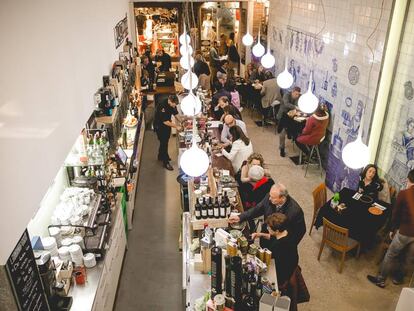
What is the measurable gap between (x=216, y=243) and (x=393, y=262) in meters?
2.78

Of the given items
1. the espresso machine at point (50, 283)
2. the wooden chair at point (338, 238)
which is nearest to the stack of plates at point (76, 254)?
the espresso machine at point (50, 283)

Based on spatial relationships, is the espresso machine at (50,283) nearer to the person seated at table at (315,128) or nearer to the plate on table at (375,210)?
the plate on table at (375,210)

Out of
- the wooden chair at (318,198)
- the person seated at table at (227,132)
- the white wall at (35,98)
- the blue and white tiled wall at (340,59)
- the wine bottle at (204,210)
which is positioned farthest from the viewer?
the person seated at table at (227,132)

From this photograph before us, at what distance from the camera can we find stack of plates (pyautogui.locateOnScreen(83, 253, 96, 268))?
432 centimetres

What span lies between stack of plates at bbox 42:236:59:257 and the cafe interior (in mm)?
25

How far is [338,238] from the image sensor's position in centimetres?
541

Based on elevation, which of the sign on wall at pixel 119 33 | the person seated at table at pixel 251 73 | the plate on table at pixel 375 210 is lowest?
the plate on table at pixel 375 210

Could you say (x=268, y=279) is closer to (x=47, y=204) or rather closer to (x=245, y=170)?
(x=245, y=170)

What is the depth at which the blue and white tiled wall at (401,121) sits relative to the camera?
5625 millimetres

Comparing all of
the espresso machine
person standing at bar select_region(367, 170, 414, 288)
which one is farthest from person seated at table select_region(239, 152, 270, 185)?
the espresso machine

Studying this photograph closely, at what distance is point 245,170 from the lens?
234 inches

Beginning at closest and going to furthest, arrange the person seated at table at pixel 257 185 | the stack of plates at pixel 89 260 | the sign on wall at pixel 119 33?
the stack of plates at pixel 89 260, the person seated at table at pixel 257 185, the sign on wall at pixel 119 33

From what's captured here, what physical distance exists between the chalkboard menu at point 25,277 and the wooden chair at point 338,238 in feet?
12.2

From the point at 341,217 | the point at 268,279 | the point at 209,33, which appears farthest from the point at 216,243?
the point at 209,33
